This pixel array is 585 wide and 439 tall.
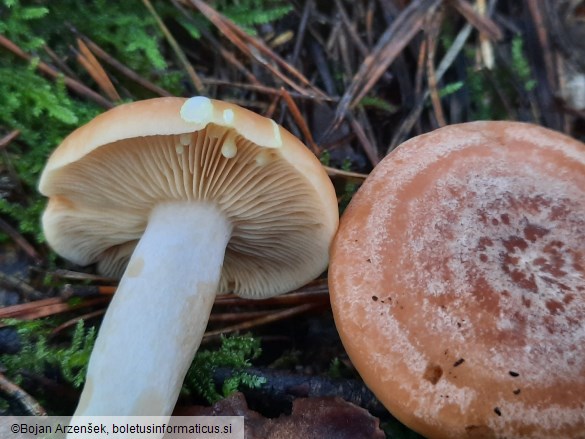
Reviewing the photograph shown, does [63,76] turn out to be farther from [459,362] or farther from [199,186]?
[459,362]

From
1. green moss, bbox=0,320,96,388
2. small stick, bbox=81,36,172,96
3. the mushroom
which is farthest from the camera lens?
small stick, bbox=81,36,172,96

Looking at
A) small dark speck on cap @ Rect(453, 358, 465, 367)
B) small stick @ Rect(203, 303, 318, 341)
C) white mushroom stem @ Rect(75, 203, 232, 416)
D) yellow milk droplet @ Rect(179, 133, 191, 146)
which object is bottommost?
small stick @ Rect(203, 303, 318, 341)

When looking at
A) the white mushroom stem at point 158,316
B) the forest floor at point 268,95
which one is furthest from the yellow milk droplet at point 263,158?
the forest floor at point 268,95

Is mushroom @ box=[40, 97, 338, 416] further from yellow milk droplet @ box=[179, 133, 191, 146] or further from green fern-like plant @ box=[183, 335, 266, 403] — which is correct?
green fern-like plant @ box=[183, 335, 266, 403]

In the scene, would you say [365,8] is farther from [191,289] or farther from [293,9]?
[191,289]

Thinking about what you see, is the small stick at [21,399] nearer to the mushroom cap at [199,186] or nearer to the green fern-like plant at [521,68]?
the mushroom cap at [199,186]

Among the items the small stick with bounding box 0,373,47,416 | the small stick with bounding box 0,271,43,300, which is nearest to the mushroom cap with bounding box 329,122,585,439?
the small stick with bounding box 0,373,47,416
